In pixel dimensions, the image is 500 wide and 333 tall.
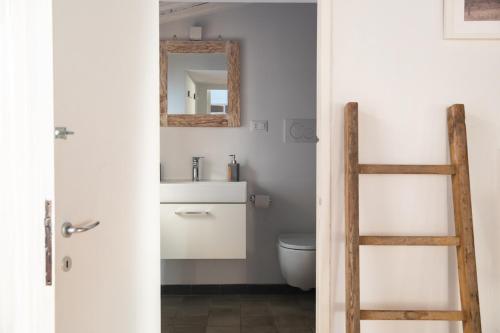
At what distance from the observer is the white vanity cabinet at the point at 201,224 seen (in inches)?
108

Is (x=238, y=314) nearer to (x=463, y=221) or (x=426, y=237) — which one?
(x=426, y=237)

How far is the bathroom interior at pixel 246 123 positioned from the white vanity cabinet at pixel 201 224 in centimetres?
34

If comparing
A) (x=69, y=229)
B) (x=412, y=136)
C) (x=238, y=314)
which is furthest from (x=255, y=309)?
(x=69, y=229)

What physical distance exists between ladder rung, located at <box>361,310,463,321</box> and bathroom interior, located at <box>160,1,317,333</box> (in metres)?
1.60

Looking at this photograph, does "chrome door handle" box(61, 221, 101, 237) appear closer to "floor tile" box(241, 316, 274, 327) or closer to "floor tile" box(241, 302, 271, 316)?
"floor tile" box(241, 316, 274, 327)

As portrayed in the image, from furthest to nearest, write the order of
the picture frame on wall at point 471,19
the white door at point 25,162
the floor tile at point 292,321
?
the floor tile at point 292,321 < the picture frame on wall at point 471,19 < the white door at point 25,162

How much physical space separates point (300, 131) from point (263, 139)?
0.30m

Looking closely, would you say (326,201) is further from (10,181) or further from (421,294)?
(10,181)

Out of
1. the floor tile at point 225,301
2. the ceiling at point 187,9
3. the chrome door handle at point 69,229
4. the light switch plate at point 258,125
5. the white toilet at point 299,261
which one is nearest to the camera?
the chrome door handle at point 69,229

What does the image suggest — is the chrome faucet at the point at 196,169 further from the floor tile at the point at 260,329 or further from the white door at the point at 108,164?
the white door at the point at 108,164

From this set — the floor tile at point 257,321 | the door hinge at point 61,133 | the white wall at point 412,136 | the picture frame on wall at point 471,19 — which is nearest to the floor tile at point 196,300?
the floor tile at point 257,321

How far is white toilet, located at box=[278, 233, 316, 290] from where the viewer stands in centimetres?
270

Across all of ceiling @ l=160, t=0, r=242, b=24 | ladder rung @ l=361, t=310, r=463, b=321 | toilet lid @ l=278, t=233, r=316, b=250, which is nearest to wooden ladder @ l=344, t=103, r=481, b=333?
ladder rung @ l=361, t=310, r=463, b=321

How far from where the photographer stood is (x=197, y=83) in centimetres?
312
